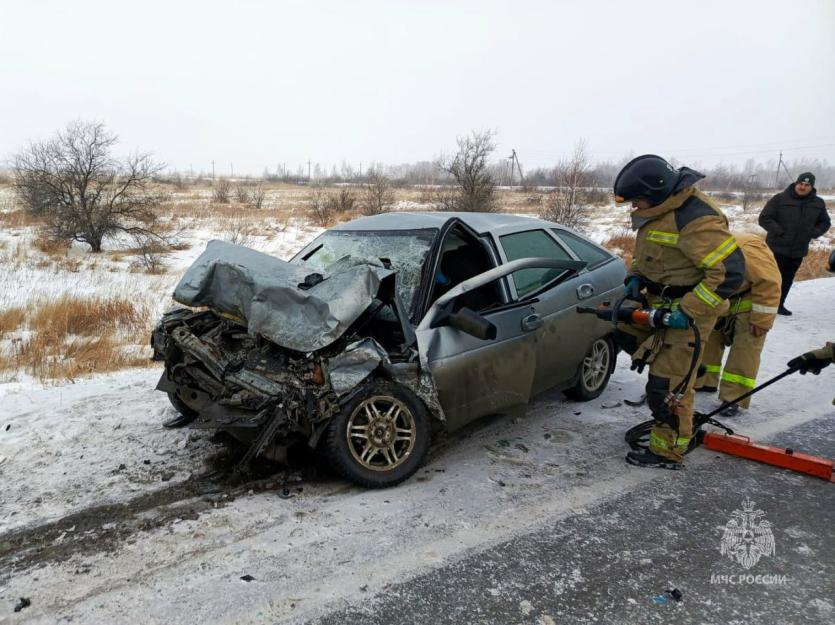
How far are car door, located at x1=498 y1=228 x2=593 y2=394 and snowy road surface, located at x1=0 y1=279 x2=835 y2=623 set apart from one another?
1.59ft

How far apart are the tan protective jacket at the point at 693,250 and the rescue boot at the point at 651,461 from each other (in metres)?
0.99

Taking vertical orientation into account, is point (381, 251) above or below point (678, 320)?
above

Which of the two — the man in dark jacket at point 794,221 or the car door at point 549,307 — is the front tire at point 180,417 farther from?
the man in dark jacket at point 794,221

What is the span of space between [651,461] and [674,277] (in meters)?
1.23

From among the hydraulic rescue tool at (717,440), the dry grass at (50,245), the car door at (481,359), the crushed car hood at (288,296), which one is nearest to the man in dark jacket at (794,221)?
the hydraulic rescue tool at (717,440)

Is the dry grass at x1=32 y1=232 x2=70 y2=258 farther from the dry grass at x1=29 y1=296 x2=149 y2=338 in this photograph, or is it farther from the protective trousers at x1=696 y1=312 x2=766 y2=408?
the protective trousers at x1=696 y1=312 x2=766 y2=408

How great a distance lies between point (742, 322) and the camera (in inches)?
177

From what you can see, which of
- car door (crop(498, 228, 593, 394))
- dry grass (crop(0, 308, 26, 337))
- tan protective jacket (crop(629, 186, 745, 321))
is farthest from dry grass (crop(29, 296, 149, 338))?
tan protective jacket (crop(629, 186, 745, 321))

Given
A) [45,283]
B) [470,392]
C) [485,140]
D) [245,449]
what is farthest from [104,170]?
[470,392]

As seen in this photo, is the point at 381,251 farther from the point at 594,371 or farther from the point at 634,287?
the point at 594,371

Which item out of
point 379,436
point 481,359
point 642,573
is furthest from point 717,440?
point 379,436

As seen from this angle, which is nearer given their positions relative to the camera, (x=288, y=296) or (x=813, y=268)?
(x=288, y=296)

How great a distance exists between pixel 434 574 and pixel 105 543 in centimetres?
167

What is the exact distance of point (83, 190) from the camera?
560 inches
